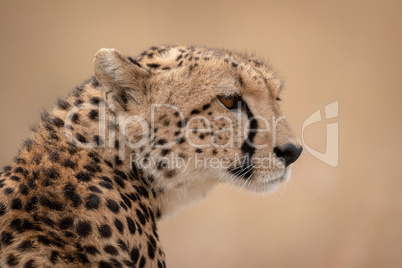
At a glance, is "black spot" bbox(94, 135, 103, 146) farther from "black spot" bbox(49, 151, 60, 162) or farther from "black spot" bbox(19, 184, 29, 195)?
"black spot" bbox(19, 184, 29, 195)

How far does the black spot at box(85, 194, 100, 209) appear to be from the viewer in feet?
5.40

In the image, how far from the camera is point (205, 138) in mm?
1955

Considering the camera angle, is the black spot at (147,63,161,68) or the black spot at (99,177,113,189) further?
the black spot at (147,63,161,68)

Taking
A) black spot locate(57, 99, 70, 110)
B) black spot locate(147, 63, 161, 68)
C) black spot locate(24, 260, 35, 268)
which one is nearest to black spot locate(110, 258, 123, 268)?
black spot locate(24, 260, 35, 268)

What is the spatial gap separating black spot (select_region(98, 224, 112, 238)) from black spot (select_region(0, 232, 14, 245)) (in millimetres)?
253

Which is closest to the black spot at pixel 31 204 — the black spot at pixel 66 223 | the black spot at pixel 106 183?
the black spot at pixel 66 223

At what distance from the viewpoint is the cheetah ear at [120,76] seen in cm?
187

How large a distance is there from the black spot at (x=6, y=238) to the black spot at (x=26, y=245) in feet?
0.14

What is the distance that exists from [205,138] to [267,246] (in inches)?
98.6

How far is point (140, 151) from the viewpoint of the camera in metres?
1.90

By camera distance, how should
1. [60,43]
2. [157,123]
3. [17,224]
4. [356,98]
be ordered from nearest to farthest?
1. [17,224]
2. [157,123]
3. [356,98]
4. [60,43]

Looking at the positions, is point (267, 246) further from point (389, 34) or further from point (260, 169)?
point (260, 169)

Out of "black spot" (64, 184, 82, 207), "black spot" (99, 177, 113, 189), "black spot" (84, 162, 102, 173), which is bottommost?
"black spot" (64, 184, 82, 207)

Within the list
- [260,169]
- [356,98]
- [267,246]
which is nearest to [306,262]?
[267,246]
